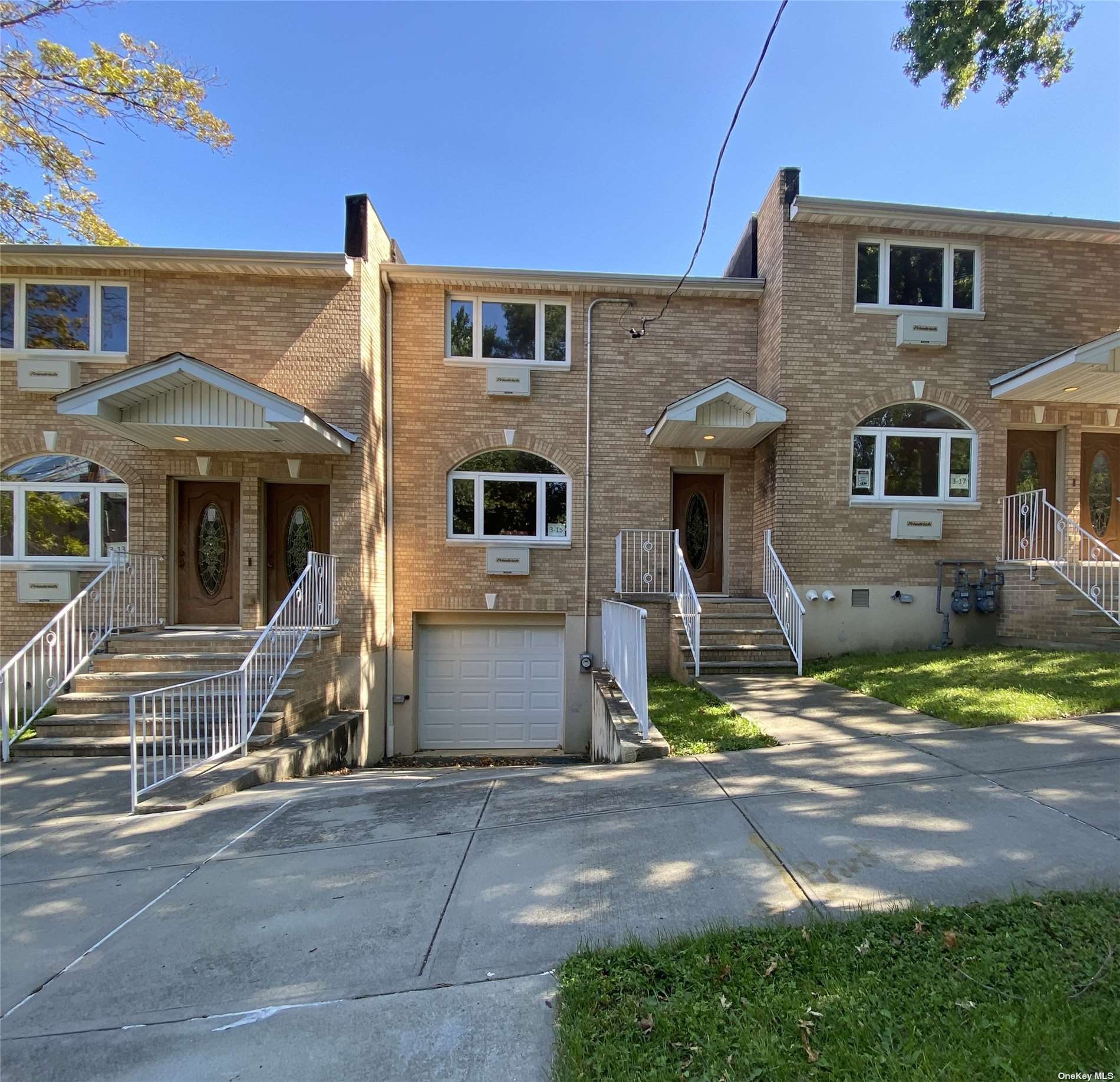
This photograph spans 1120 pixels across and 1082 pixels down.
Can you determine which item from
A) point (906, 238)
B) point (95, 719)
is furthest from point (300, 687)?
point (906, 238)

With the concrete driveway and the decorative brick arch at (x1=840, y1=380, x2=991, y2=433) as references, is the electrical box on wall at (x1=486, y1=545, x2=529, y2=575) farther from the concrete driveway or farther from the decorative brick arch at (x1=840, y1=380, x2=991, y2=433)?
the decorative brick arch at (x1=840, y1=380, x2=991, y2=433)

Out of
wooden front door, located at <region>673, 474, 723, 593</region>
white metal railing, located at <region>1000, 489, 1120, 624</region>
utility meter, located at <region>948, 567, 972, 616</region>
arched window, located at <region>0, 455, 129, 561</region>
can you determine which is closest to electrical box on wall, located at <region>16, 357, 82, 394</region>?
arched window, located at <region>0, 455, 129, 561</region>

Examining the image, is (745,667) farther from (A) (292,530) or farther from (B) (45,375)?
(B) (45,375)

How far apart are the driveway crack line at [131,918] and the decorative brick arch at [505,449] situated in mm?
6372

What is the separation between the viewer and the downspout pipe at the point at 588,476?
32.0 feet

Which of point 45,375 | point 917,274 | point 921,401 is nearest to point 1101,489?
point 921,401

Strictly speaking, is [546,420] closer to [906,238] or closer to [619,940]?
[906,238]

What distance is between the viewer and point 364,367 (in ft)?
28.9

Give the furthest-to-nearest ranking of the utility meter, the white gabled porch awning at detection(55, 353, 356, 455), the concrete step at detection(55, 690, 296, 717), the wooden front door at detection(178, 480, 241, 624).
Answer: the utility meter → the wooden front door at detection(178, 480, 241, 624) → the white gabled porch awning at detection(55, 353, 356, 455) → the concrete step at detection(55, 690, 296, 717)

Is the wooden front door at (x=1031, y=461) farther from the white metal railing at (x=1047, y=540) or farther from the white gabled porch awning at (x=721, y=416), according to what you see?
the white gabled porch awning at (x=721, y=416)

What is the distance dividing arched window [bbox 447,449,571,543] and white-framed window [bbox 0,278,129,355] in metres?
5.56

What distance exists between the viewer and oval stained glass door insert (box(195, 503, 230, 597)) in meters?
9.03

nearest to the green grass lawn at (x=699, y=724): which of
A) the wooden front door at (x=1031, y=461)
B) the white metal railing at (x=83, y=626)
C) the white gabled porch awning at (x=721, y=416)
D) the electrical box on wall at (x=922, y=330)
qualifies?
the white gabled porch awning at (x=721, y=416)

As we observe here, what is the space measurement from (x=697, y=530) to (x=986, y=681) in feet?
15.9
